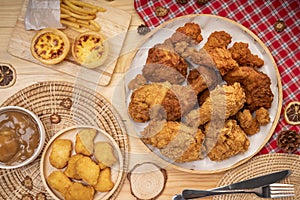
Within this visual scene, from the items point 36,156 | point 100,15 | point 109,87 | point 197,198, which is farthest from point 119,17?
point 197,198

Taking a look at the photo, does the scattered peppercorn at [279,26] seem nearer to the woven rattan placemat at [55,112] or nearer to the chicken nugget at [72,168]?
the woven rattan placemat at [55,112]

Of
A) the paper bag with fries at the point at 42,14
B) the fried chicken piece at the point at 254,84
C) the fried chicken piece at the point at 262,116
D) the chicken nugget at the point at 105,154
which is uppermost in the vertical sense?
the paper bag with fries at the point at 42,14

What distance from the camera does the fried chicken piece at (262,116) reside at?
78.4 inches

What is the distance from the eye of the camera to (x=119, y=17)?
218cm

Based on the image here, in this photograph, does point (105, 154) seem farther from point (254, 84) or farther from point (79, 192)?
point (254, 84)

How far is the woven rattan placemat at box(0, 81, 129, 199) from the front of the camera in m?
2.13

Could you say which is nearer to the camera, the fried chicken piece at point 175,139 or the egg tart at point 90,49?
the fried chicken piece at point 175,139

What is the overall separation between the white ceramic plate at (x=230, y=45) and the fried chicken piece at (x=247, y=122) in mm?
36

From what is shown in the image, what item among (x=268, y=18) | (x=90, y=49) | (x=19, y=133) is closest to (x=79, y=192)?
(x=19, y=133)

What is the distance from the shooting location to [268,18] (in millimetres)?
2162

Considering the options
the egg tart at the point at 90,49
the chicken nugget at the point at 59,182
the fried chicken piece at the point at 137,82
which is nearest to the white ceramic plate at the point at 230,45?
the fried chicken piece at the point at 137,82

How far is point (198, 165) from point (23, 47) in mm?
913

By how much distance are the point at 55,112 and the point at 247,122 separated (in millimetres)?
820

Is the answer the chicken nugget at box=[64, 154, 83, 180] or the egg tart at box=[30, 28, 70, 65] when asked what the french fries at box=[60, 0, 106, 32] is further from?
the chicken nugget at box=[64, 154, 83, 180]
